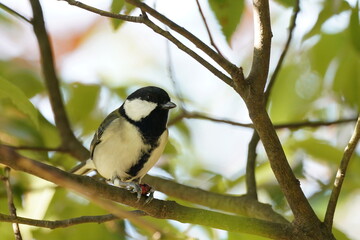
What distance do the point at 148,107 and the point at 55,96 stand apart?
0.31 m

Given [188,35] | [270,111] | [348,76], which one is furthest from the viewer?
[270,111]

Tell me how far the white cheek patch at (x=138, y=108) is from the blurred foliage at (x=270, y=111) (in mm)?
89

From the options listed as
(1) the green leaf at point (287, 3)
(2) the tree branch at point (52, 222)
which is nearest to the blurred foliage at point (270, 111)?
(1) the green leaf at point (287, 3)

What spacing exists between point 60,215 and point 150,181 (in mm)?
306

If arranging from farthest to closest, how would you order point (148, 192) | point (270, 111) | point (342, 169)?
point (270, 111) < point (148, 192) < point (342, 169)

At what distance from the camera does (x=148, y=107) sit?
1.81 m

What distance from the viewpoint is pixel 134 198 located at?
118 cm

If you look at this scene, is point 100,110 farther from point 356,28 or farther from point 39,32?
point 356,28

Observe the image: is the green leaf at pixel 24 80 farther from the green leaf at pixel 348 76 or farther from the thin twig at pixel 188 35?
the green leaf at pixel 348 76

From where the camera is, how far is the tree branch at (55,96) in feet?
5.99

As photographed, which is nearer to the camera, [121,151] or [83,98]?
[121,151]

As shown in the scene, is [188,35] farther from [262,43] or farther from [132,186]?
[132,186]

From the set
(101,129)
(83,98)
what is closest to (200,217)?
(101,129)

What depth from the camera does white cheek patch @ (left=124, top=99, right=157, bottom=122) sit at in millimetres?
1774
